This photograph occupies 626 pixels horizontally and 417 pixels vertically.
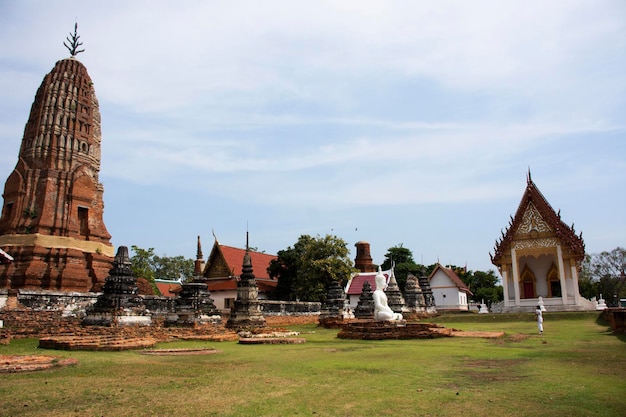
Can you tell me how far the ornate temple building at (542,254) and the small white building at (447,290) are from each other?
11.7 meters

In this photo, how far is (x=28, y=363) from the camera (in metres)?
7.10

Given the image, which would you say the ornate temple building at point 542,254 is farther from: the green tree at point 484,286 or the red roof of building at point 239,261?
the green tree at point 484,286

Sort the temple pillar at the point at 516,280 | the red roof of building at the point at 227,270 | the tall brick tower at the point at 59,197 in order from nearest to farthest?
the tall brick tower at the point at 59,197 → the temple pillar at the point at 516,280 → the red roof of building at the point at 227,270

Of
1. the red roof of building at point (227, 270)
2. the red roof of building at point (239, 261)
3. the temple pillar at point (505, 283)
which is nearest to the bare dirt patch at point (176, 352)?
the red roof of building at point (227, 270)

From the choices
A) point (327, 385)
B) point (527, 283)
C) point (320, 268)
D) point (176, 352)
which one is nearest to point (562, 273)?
point (527, 283)

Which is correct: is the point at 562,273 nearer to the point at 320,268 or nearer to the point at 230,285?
the point at 320,268

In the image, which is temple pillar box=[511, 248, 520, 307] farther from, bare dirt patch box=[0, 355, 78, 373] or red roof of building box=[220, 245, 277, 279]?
bare dirt patch box=[0, 355, 78, 373]

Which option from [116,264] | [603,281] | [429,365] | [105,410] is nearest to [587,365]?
[429,365]

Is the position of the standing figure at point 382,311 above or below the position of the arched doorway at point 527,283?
below

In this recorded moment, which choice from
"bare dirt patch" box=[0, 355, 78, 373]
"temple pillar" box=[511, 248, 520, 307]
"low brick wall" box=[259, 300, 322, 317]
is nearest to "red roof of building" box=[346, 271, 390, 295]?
"low brick wall" box=[259, 300, 322, 317]

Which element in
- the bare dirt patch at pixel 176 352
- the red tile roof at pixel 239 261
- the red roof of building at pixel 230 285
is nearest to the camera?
the bare dirt patch at pixel 176 352

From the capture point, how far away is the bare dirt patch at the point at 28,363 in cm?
667

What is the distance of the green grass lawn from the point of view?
4566 mm

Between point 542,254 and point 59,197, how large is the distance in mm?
29405
